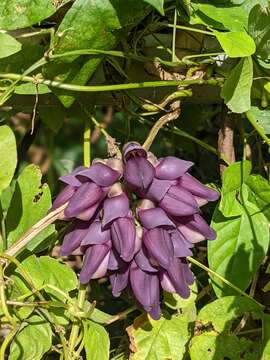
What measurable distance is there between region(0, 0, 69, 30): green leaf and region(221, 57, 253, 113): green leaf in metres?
0.20

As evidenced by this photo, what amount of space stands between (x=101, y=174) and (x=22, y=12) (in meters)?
0.20

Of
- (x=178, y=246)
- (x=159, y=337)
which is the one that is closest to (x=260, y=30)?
(x=178, y=246)

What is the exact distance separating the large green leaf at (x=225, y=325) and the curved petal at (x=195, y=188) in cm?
14

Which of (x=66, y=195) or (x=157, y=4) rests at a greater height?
(x=157, y=4)

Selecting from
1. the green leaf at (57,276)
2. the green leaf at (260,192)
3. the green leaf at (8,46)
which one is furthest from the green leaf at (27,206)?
the green leaf at (260,192)

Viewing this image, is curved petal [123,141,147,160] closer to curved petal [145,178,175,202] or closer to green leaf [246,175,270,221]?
curved petal [145,178,175,202]

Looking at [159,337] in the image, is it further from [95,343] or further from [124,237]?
[124,237]

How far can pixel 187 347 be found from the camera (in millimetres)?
939

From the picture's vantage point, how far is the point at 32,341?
2.83 feet

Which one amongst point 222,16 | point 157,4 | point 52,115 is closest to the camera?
point 157,4

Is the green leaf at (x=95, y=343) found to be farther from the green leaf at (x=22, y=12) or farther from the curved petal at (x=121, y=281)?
the green leaf at (x=22, y=12)

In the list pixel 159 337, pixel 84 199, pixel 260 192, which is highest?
pixel 84 199

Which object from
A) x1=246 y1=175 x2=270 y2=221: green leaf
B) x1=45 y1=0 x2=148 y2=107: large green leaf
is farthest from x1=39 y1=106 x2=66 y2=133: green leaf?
x1=246 y1=175 x2=270 y2=221: green leaf

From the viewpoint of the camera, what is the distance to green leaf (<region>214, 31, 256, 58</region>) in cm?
84
